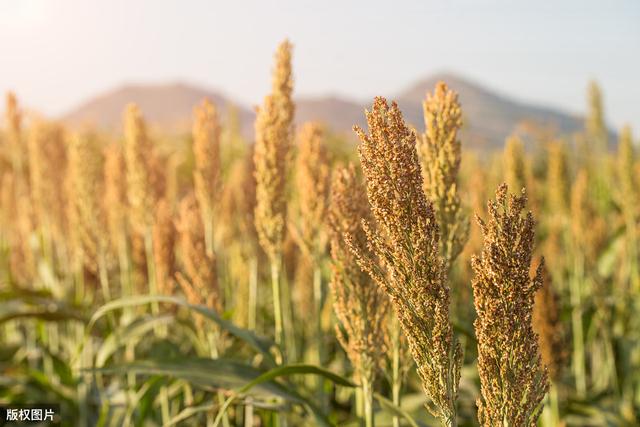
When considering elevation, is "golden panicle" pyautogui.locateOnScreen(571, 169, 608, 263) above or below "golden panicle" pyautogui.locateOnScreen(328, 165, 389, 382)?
above

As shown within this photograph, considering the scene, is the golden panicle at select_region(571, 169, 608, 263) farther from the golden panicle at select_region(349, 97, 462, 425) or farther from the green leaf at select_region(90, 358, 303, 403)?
the golden panicle at select_region(349, 97, 462, 425)

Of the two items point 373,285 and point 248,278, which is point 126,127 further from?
point 373,285

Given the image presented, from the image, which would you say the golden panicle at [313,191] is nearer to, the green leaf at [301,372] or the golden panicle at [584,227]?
the green leaf at [301,372]

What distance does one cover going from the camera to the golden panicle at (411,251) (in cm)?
154

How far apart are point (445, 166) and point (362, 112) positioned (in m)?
0.81

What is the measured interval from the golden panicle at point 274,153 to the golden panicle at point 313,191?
20 cm

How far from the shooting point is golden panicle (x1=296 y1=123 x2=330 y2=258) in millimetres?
3152

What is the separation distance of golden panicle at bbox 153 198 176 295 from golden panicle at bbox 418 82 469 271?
6.13ft

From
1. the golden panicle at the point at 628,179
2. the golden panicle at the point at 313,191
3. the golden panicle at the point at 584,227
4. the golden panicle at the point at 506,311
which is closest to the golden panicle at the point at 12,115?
the golden panicle at the point at 313,191

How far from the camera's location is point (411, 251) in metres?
1.55

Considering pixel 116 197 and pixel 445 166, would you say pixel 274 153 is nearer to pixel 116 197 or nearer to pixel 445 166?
pixel 445 166

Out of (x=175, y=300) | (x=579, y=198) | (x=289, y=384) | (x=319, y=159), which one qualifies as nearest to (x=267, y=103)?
(x=319, y=159)

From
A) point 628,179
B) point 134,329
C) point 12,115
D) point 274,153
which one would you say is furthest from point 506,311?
point 12,115

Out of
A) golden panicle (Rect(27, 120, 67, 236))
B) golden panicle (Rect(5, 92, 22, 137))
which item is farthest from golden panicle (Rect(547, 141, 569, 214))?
golden panicle (Rect(5, 92, 22, 137))
